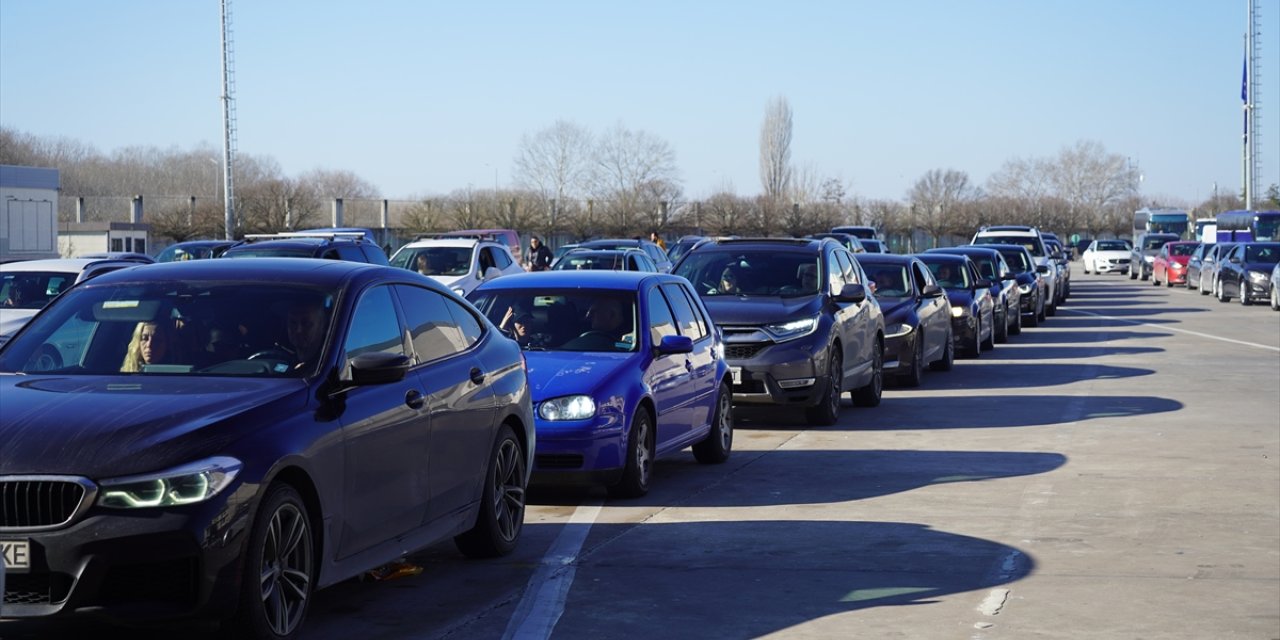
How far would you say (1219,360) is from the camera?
79.2 feet

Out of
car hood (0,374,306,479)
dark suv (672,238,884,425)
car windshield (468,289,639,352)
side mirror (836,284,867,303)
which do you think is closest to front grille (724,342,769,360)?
dark suv (672,238,884,425)

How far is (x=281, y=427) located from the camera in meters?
6.31

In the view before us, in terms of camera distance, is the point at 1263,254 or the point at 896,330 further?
the point at 1263,254

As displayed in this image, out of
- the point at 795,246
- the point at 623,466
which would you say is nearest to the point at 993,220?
the point at 795,246

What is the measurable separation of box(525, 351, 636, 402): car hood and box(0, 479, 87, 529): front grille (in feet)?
15.7

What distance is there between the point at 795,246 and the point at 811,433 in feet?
7.96

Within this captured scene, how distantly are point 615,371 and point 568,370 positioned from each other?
1.05 ft

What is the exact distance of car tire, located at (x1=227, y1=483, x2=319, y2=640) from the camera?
238 inches

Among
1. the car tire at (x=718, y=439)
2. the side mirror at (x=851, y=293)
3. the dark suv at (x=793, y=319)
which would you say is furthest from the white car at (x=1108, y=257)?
the car tire at (x=718, y=439)

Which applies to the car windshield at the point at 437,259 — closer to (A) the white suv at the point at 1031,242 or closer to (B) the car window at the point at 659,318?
(A) the white suv at the point at 1031,242

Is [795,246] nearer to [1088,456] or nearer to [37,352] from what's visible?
[1088,456]

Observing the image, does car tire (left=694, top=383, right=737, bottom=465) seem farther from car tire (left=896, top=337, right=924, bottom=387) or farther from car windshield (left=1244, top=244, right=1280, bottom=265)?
car windshield (left=1244, top=244, right=1280, bottom=265)

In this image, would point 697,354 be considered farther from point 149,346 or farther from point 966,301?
point 966,301

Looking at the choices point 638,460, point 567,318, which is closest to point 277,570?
point 638,460
